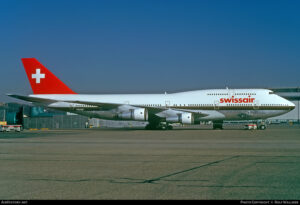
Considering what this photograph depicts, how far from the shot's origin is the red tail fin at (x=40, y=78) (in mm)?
38688

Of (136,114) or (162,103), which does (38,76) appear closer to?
(136,114)

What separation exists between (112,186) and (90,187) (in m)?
0.43

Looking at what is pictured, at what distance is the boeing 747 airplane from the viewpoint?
1356 inches

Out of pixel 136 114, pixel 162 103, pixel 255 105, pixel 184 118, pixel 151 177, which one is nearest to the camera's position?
pixel 151 177

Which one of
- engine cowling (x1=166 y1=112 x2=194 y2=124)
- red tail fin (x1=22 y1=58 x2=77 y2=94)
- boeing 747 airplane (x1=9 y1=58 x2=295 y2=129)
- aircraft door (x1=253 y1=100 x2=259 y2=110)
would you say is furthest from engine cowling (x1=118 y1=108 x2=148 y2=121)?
aircraft door (x1=253 y1=100 x2=259 y2=110)

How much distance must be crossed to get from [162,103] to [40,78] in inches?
559

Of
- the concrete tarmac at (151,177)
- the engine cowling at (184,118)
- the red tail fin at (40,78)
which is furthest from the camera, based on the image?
the red tail fin at (40,78)

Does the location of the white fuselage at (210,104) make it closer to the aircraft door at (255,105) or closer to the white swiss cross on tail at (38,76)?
the aircraft door at (255,105)

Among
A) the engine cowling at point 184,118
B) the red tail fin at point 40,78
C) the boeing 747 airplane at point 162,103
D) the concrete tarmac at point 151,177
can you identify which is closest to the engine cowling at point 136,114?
the boeing 747 airplane at point 162,103

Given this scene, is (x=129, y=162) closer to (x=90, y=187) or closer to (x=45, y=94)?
(x=90, y=187)

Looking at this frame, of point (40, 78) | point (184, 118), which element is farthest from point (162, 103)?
point (40, 78)

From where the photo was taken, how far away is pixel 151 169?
9062 millimetres

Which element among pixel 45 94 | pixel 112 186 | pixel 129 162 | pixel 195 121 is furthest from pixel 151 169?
pixel 45 94

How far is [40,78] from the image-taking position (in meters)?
38.7
